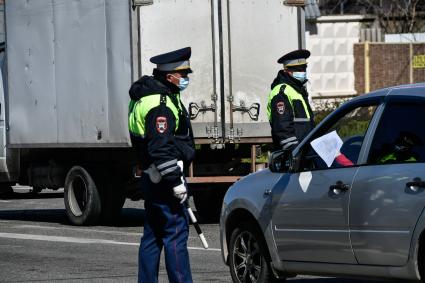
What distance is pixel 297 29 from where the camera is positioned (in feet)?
52.7

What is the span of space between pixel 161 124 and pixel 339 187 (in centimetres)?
126

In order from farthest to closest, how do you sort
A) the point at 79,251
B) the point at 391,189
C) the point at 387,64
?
the point at 387,64
the point at 79,251
the point at 391,189

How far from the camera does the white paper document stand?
8891 mm

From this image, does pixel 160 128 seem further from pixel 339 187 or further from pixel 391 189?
pixel 391 189

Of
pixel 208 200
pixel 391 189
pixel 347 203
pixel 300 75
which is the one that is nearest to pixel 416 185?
pixel 391 189

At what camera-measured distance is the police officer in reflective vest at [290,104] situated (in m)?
12.9

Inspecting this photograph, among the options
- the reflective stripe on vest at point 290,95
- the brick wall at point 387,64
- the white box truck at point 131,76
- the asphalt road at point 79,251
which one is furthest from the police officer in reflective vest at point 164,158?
the brick wall at point 387,64

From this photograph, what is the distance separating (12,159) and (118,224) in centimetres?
209

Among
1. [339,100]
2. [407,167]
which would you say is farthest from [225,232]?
[339,100]

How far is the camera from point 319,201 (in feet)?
28.9

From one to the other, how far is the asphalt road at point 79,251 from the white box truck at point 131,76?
2.40 ft

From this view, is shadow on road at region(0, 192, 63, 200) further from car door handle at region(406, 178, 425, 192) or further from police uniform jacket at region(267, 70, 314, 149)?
car door handle at region(406, 178, 425, 192)

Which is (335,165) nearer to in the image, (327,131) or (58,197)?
(327,131)

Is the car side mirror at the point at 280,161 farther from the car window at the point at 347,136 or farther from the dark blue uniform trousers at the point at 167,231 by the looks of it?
the dark blue uniform trousers at the point at 167,231
